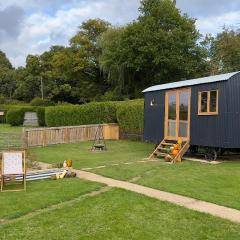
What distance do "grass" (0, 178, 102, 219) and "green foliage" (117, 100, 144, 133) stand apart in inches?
601

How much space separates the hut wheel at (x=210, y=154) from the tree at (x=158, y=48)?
2118 centimetres

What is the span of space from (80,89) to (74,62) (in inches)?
144

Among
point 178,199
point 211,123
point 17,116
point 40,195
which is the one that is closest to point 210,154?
point 211,123

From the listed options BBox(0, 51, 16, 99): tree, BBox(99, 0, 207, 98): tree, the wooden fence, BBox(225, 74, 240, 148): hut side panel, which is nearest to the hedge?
the wooden fence

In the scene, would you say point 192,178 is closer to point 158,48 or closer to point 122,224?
point 122,224

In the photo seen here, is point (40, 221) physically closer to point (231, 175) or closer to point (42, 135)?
point (231, 175)

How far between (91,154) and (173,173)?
296 inches

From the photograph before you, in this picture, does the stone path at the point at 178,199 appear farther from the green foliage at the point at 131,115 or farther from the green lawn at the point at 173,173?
the green foliage at the point at 131,115

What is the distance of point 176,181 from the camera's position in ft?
42.3

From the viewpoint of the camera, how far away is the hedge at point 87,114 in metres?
31.6

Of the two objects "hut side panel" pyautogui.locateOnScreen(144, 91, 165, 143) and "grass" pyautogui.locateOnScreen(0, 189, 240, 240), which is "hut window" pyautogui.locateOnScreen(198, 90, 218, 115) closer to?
"hut side panel" pyautogui.locateOnScreen(144, 91, 165, 143)

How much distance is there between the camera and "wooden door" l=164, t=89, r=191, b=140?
1962 centimetres

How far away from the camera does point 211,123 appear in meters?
18.2

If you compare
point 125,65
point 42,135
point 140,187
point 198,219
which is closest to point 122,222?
point 198,219
